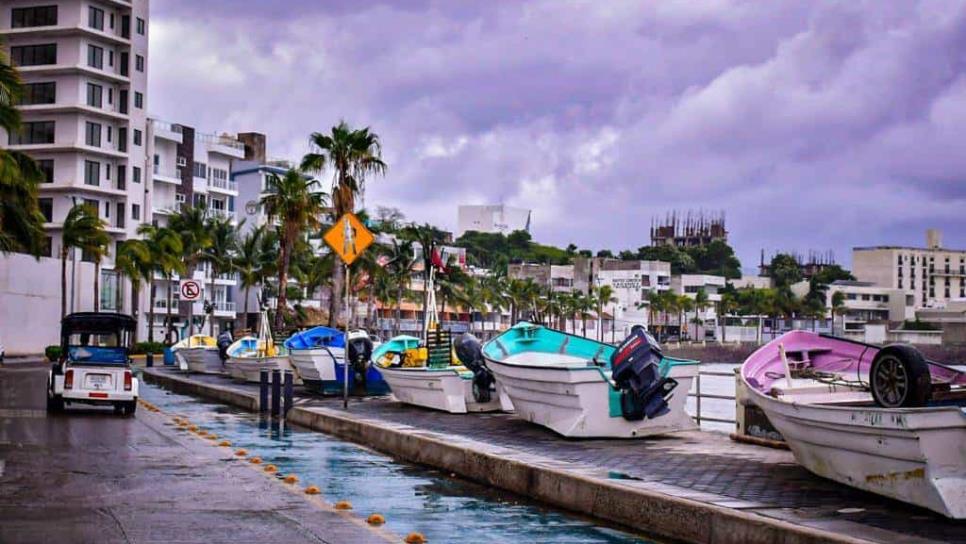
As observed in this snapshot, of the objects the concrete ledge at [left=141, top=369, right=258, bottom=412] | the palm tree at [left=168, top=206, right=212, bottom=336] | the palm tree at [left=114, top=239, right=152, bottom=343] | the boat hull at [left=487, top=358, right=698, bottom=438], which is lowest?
the concrete ledge at [left=141, top=369, right=258, bottom=412]

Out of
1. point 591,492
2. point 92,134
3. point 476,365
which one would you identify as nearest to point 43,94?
point 92,134

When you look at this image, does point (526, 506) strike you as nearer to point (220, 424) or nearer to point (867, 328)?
point (220, 424)

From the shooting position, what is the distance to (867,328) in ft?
599

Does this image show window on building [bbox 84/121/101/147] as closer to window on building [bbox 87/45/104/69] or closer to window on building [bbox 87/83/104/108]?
window on building [bbox 87/83/104/108]

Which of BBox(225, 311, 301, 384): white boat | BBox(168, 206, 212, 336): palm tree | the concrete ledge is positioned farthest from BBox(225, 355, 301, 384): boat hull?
BBox(168, 206, 212, 336): palm tree

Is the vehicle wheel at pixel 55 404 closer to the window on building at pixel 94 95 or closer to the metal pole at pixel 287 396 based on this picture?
the metal pole at pixel 287 396

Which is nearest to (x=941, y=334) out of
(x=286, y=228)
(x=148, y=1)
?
Result: (x=148, y=1)

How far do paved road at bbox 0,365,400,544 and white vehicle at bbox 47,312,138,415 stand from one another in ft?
15.6

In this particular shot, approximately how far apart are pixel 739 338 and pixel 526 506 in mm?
186338

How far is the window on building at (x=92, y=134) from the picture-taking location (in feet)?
314

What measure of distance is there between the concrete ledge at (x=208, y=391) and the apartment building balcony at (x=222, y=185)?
242ft

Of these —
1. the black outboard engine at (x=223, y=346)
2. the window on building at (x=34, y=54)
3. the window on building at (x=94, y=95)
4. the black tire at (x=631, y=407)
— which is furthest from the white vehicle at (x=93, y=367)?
the window on building at (x=34, y=54)

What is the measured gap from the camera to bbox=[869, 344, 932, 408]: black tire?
11320 mm

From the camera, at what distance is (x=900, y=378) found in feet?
37.9
